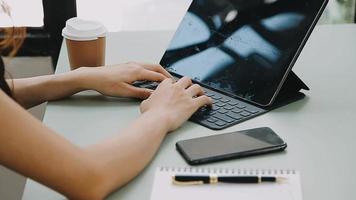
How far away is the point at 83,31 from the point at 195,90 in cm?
29

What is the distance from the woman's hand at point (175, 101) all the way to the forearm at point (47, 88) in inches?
6.9

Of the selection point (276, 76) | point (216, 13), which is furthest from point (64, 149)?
point (216, 13)

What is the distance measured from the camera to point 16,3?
205 centimetres

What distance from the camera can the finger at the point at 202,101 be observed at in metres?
1.17

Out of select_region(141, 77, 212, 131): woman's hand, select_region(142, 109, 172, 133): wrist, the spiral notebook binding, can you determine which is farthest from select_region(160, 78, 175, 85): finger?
the spiral notebook binding

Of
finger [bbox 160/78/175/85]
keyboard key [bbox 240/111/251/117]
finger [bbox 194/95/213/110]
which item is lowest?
keyboard key [bbox 240/111/251/117]

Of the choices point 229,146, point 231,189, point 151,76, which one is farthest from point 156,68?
point 231,189

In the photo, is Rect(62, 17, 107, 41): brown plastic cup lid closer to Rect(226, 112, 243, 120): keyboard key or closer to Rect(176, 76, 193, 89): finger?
Rect(176, 76, 193, 89): finger

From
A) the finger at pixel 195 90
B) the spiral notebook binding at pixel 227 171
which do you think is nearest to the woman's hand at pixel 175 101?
the finger at pixel 195 90

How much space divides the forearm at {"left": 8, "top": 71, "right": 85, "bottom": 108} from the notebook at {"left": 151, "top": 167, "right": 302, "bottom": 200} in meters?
0.36

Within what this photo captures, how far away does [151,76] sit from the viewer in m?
1.27

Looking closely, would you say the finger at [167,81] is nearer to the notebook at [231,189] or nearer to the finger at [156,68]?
the finger at [156,68]

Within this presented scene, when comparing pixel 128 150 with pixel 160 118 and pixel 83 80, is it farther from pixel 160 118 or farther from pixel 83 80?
pixel 83 80

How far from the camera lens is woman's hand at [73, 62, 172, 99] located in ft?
4.05
